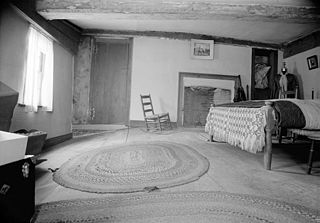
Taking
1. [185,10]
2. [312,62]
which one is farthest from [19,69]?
[312,62]

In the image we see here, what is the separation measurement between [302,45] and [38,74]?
6.13 metres

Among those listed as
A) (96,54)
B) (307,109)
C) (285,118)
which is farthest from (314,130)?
(96,54)

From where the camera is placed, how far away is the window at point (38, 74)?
2.53m

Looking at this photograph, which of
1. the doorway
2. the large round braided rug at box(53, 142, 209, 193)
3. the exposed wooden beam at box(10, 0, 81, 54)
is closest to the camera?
the large round braided rug at box(53, 142, 209, 193)

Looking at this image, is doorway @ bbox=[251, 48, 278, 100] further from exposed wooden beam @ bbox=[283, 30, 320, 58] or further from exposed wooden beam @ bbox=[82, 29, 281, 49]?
exposed wooden beam @ bbox=[82, 29, 281, 49]

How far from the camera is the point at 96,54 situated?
17.0 feet

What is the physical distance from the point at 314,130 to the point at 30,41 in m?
3.60

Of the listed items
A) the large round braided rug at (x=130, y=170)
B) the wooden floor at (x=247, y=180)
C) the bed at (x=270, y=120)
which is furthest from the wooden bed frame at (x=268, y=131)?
the large round braided rug at (x=130, y=170)

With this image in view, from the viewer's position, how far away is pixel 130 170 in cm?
174

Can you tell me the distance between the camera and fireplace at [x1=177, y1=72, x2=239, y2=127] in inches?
200

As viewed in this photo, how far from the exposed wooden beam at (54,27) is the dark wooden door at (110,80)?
2.73 ft

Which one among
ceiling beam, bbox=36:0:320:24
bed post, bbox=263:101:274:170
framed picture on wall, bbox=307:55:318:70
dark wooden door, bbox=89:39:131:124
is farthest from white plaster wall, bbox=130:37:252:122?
bed post, bbox=263:101:274:170

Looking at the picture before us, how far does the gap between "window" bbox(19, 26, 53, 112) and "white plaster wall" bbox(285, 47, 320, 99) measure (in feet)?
19.1

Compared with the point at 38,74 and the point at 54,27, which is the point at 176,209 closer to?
the point at 38,74
